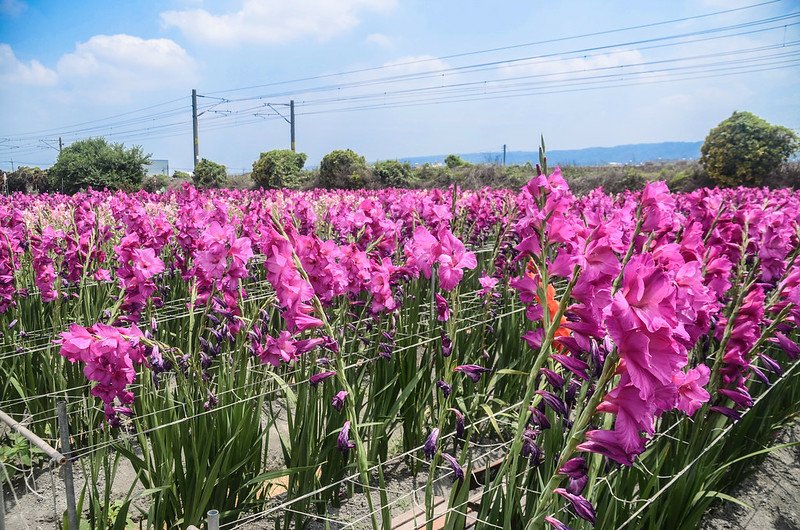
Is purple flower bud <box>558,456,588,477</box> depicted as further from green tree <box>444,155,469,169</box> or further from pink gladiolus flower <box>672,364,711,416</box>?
green tree <box>444,155,469,169</box>

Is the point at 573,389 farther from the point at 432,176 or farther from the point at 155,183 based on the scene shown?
the point at 155,183

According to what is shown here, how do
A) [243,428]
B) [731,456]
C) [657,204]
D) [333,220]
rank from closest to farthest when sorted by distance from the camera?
1. [657,204]
2. [243,428]
3. [731,456]
4. [333,220]

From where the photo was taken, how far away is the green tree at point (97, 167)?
76.3 feet

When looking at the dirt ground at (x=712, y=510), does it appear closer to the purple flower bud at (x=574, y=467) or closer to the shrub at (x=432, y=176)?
the purple flower bud at (x=574, y=467)

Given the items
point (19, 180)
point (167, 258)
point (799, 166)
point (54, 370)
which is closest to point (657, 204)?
point (54, 370)

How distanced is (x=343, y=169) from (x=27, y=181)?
15601 millimetres

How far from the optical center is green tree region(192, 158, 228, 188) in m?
24.6

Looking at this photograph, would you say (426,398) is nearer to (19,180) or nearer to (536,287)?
(536,287)

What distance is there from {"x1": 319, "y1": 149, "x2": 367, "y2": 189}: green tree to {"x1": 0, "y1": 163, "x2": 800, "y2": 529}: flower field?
720 inches

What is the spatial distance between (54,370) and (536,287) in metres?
2.78

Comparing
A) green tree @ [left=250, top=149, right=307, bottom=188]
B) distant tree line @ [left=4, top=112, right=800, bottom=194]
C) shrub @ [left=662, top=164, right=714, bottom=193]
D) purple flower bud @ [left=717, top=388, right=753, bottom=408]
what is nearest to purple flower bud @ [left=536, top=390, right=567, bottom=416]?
purple flower bud @ [left=717, top=388, right=753, bottom=408]

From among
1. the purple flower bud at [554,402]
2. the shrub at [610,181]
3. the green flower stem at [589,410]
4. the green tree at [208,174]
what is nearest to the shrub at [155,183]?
the green tree at [208,174]

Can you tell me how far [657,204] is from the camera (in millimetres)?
1539

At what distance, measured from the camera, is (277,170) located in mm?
23031
